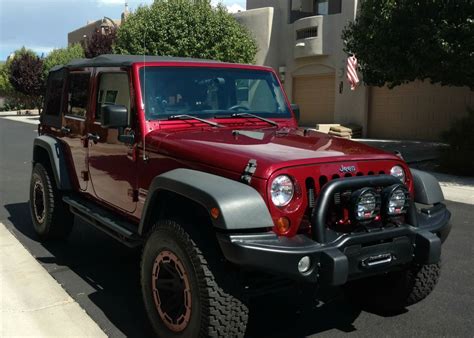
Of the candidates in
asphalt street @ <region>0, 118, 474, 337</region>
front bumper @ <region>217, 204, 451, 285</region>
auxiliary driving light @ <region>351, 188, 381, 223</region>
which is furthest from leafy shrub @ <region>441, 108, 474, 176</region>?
auxiliary driving light @ <region>351, 188, 381, 223</region>

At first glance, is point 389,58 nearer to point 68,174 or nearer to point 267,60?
point 68,174

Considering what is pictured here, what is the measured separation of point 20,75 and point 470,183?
43.4 metres

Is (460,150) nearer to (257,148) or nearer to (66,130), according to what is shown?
(66,130)

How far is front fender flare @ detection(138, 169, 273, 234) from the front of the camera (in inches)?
111

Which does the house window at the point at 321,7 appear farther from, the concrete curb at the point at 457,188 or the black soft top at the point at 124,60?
the black soft top at the point at 124,60

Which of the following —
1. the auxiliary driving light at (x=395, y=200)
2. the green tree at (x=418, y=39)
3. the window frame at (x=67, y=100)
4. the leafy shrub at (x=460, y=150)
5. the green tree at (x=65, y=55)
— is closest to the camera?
the auxiliary driving light at (x=395, y=200)

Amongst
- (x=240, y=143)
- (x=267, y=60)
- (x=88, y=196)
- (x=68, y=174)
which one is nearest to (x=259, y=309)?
(x=240, y=143)

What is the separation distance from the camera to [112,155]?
4438 millimetres

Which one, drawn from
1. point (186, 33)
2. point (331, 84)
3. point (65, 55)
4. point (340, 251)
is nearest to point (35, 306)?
point (340, 251)

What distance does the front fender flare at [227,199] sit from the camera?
9.23 ft

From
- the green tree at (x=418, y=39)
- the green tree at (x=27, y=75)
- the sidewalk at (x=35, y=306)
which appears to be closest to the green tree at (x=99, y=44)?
the green tree at (x=27, y=75)

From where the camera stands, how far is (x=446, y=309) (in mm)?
4047

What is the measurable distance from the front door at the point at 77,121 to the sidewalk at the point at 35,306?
955 mm

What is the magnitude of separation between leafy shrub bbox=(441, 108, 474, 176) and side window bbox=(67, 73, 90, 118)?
8.31 metres
